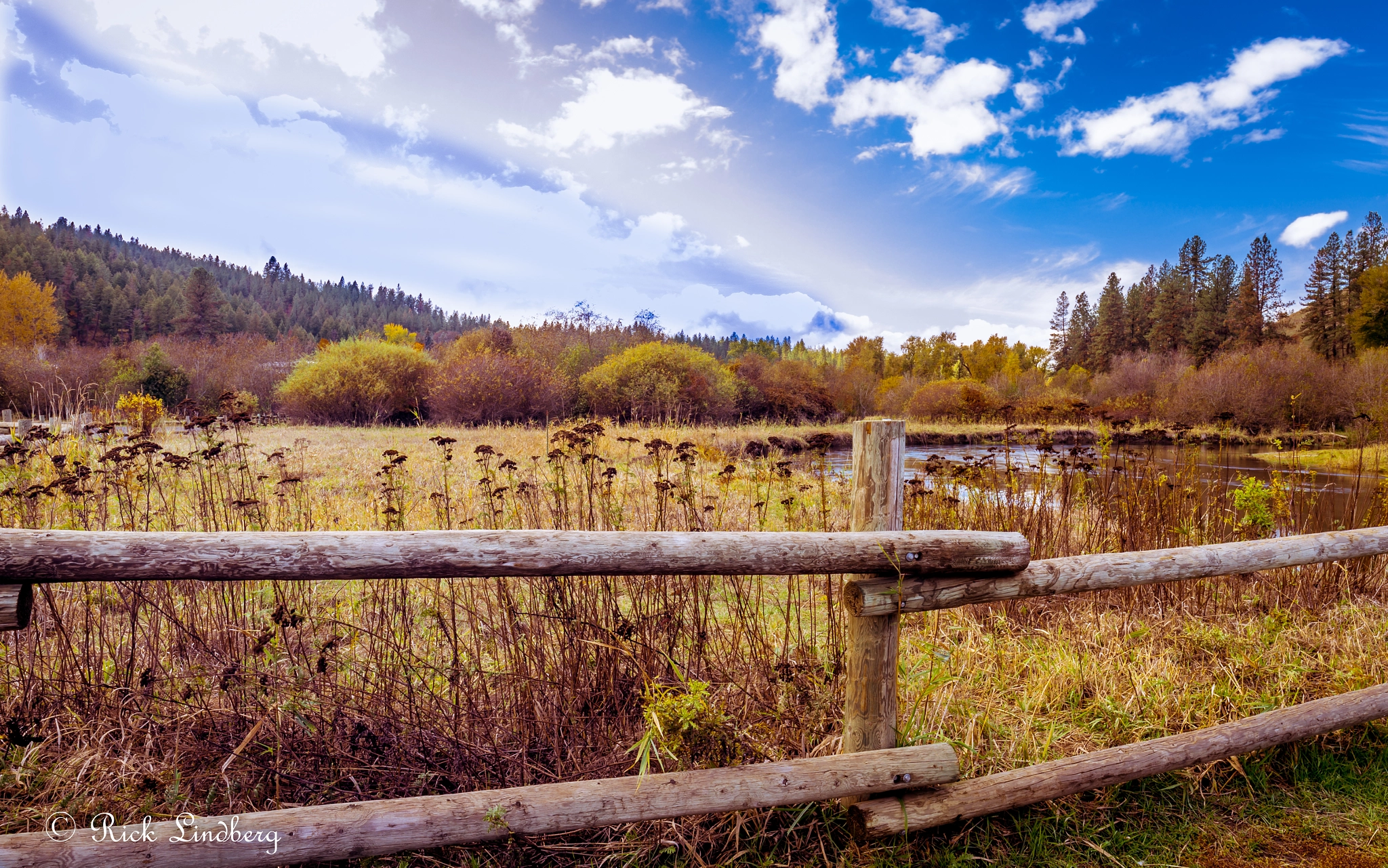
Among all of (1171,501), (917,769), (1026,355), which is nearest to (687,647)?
(917,769)

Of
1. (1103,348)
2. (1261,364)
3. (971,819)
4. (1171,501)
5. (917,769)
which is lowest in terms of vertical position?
(971,819)

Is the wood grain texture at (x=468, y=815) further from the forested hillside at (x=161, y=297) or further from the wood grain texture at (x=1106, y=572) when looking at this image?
the forested hillside at (x=161, y=297)

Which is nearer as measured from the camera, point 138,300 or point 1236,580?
point 1236,580

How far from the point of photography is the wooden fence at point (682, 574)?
1.79 metres

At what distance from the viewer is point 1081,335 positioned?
184ft

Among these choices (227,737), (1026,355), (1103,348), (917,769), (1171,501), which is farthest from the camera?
(1026,355)

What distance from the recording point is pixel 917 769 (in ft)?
7.59

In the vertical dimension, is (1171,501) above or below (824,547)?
below

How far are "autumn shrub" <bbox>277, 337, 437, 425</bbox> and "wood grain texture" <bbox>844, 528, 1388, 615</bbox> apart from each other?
21026 millimetres

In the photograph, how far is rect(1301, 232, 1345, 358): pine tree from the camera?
33844mm

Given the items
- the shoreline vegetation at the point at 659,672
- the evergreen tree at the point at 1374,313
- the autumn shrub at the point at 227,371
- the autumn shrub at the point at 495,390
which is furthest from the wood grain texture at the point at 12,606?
the evergreen tree at the point at 1374,313

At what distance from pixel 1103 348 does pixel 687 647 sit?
60109 millimetres

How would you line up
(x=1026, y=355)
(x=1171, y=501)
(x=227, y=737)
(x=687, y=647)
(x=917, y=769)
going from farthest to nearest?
(x=1026, y=355)
(x=1171, y=501)
(x=687, y=647)
(x=227, y=737)
(x=917, y=769)

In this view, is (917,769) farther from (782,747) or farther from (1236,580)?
(1236,580)
